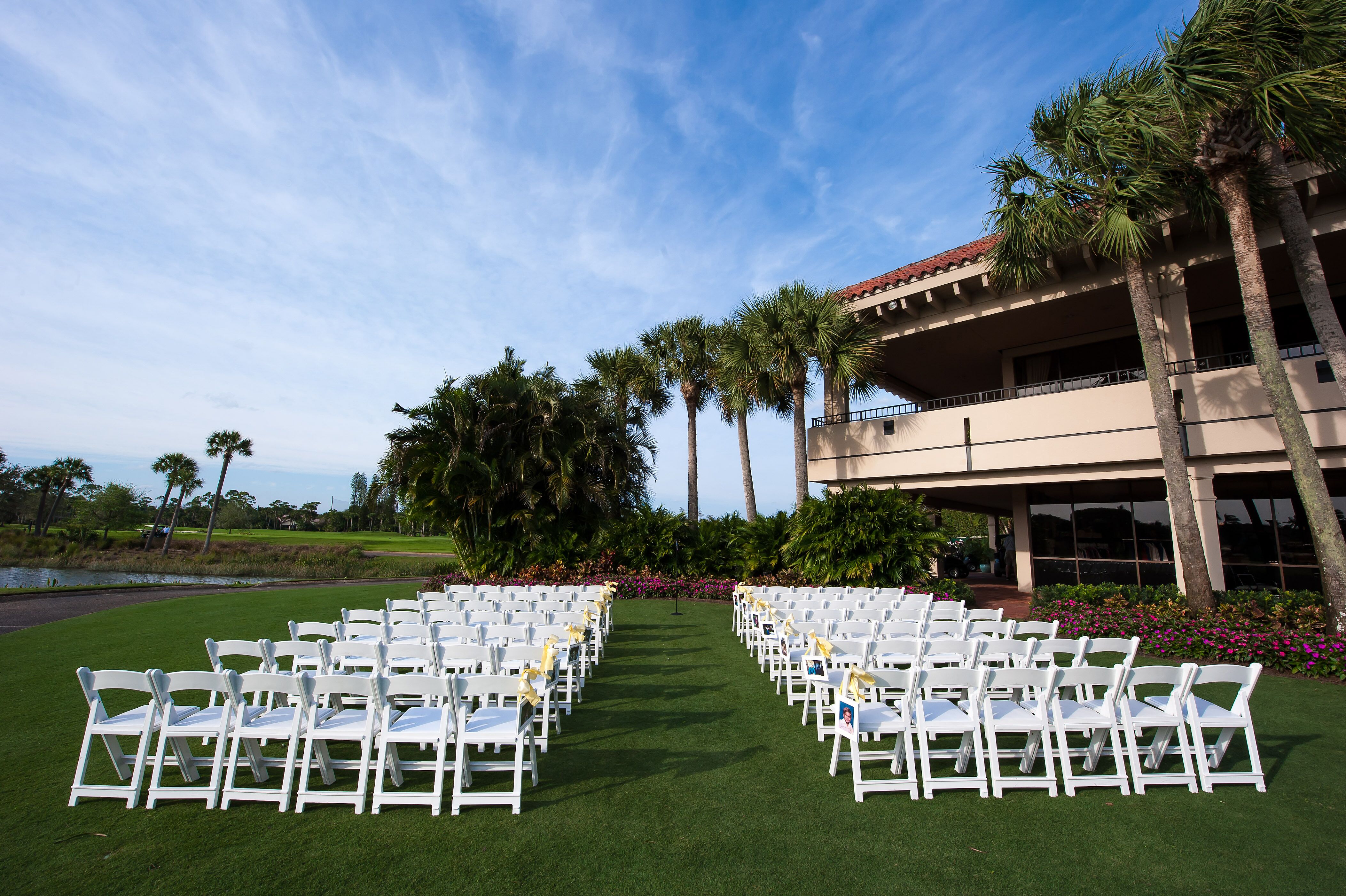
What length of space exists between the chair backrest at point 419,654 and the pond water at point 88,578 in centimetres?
2515

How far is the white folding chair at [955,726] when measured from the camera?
4.34 meters

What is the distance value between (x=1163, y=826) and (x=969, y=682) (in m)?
1.31

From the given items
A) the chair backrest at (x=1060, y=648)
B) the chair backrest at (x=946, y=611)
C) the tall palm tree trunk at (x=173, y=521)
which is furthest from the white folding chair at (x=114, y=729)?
the tall palm tree trunk at (x=173, y=521)

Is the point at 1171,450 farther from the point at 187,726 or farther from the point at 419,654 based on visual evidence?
the point at 187,726

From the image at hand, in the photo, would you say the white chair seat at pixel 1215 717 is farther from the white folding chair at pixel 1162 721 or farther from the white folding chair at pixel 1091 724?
the white folding chair at pixel 1091 724

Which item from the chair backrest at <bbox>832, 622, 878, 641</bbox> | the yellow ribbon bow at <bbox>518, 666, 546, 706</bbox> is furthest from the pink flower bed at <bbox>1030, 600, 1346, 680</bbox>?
the yellow ribbon bow at <bbox>518, 666, 546, 706</bbox>

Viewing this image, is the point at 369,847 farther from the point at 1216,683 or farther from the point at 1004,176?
the point at 1004,176

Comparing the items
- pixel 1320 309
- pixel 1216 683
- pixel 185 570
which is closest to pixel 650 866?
pixel 1216 683

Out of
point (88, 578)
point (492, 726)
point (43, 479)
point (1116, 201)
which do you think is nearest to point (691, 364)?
point (1116, 201)

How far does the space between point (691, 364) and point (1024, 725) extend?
19.1m

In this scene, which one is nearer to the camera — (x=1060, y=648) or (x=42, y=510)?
(x=1060, y=648)

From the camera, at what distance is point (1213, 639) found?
851 centimetres

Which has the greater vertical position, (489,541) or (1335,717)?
(489,541)

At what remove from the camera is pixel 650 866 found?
3.45 m
